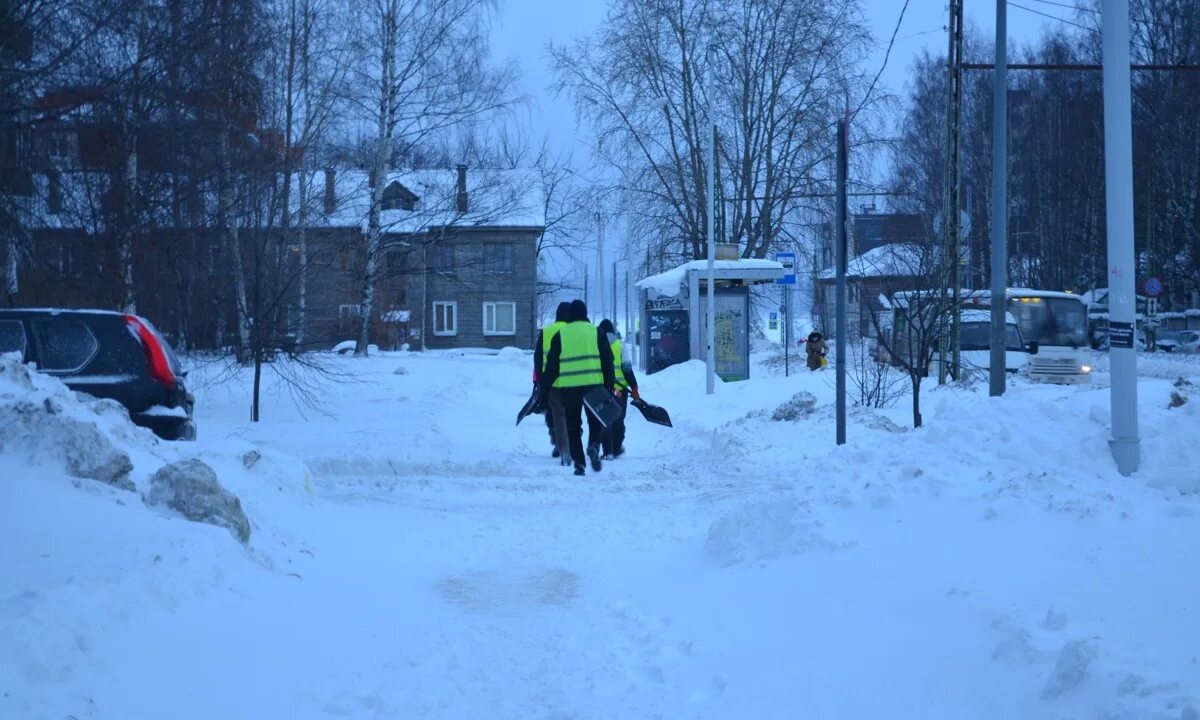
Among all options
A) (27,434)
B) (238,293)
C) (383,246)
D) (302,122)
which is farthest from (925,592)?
(383,246)

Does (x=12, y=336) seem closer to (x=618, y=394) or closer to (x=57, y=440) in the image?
(x=57, y=440)

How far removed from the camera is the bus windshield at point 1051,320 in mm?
31062

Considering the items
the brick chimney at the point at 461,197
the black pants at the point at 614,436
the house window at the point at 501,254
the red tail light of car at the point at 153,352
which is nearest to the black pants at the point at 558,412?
the black pants at the point at 614,436

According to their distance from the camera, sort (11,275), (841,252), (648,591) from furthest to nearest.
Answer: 1. (11,275)
2. (841,252)
3. (648,591)

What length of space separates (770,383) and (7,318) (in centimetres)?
1474

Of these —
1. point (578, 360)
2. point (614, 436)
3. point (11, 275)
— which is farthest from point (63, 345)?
point (614, 436)

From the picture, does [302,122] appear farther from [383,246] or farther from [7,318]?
[7,318]

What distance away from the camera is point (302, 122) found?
26750 mm

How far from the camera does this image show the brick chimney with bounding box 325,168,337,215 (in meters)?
28.0

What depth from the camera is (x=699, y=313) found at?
2905cm

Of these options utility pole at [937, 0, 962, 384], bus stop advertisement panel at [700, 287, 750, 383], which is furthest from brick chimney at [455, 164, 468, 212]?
utility pole at [937, 0, 962, 384]

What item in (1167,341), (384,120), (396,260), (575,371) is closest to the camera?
(575,371)

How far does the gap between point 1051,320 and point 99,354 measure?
26.8 meters

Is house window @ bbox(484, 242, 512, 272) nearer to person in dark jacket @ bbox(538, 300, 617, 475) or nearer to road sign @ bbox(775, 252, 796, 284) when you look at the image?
road sign @ bbox(775, 252, 796, 284)
